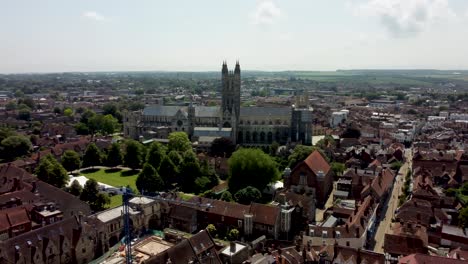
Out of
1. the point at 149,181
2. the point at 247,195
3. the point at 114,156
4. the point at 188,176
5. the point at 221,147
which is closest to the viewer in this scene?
the point at 247,195

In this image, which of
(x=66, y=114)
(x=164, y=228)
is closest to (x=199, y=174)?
(x=164, y=228)

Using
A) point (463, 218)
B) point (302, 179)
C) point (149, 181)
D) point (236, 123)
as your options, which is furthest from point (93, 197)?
point (236, 123)

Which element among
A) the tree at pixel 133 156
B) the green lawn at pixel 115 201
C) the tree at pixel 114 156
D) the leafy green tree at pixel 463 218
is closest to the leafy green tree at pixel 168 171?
the green lawn at pixel 115 201

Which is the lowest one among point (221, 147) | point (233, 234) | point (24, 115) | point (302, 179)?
point (233, 234)

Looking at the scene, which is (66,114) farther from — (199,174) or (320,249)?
(320,249)

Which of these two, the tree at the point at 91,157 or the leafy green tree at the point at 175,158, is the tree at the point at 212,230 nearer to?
the leafy green tree at the point at 175,158

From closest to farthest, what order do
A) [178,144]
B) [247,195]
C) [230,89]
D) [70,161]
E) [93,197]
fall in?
[93,197] → [247,195] → [70,161] → [178,144] → [230,89]

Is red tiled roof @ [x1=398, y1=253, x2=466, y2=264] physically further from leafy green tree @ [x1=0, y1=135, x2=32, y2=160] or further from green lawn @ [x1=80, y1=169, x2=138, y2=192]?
leafy green tree @ [x1=0, y1=135, x2=32, y2=160]

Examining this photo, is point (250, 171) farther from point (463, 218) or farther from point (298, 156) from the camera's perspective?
point (463, 218)
